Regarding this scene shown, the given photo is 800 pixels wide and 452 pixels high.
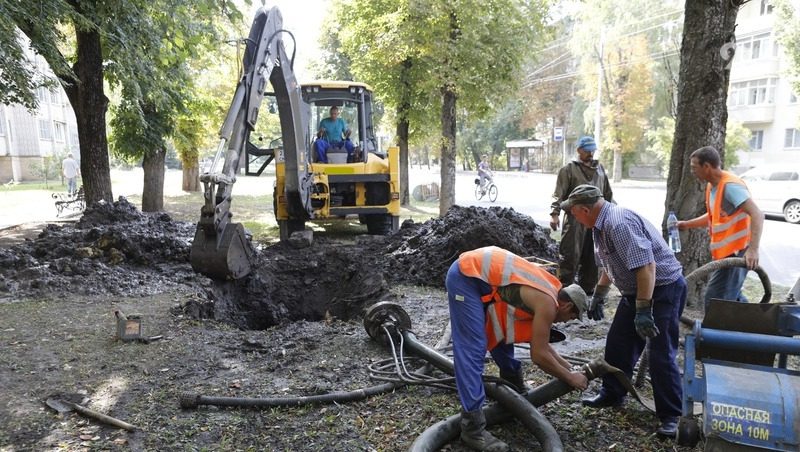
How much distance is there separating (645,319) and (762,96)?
122ft

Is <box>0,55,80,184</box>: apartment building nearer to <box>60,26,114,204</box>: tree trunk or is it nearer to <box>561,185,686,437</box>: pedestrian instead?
<box>60,26,114,204</box>: tree trunk

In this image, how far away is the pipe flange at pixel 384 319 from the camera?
459 cm

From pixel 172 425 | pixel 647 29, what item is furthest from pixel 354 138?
pixel 647 29

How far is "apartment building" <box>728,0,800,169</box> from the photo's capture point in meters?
31.5

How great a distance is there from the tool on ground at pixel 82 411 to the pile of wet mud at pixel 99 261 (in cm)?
296

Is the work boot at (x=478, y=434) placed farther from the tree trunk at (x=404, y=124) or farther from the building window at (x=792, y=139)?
the building window at (x=792, y=139)

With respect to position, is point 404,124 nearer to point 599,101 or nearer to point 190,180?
point 190,180

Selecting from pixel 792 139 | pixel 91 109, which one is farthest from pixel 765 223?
pixel 792 139

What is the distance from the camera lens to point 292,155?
27.1ft

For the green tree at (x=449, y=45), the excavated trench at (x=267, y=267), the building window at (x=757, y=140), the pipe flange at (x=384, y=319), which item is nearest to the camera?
the pipe flange at (x=384, y=319)

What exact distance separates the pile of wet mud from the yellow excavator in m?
1.62

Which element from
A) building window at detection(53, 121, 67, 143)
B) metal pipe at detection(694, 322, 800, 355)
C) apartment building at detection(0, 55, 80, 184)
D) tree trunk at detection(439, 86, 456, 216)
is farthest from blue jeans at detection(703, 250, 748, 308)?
building window at detection(53, 121, 67, 143)

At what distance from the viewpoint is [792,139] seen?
31.8 m

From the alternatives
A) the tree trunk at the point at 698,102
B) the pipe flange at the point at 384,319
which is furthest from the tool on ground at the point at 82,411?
the tree trunk at the point at 698,102
